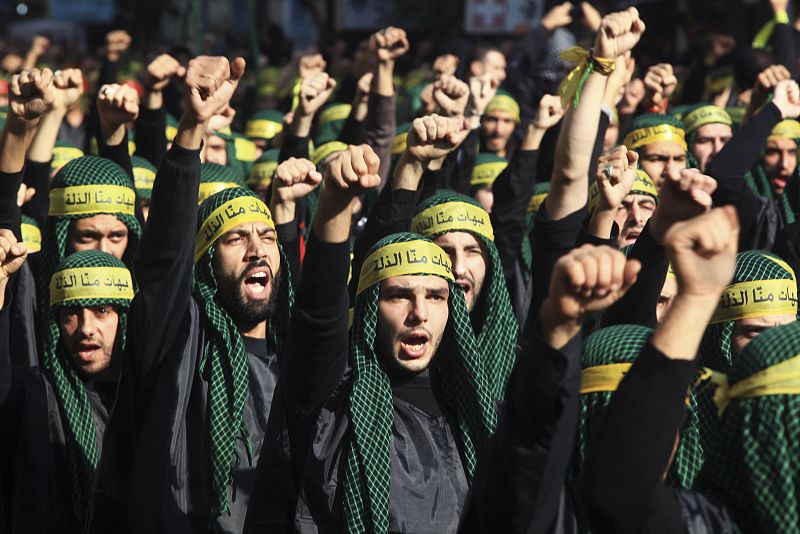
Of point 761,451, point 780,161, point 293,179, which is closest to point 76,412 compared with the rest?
point 293,179

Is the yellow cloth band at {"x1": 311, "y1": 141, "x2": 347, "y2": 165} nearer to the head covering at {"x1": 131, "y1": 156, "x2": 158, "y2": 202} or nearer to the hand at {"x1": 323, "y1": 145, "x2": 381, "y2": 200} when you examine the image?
the head covering at {"x1": 131, "y1": 156, "x2": 158, "y2": 202}

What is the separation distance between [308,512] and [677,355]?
1.48 m

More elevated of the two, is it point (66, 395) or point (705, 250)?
point (705, 250)

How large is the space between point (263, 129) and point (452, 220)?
15.1 feet

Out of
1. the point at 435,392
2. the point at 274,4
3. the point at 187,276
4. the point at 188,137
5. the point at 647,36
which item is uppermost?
the point at 274,4

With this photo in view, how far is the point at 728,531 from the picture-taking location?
8.97 ft

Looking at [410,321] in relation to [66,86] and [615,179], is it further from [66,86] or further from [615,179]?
[66,86]

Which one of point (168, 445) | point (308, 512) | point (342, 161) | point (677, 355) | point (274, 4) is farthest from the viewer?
point (274, 4)

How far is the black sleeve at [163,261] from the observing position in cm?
437

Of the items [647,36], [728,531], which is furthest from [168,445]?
[647,36]

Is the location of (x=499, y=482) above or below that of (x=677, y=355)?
below

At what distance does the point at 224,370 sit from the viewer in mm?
4520

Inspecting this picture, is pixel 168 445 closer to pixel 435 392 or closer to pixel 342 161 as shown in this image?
pixel 435 392

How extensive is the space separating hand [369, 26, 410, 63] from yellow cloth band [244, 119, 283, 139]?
2779mm
